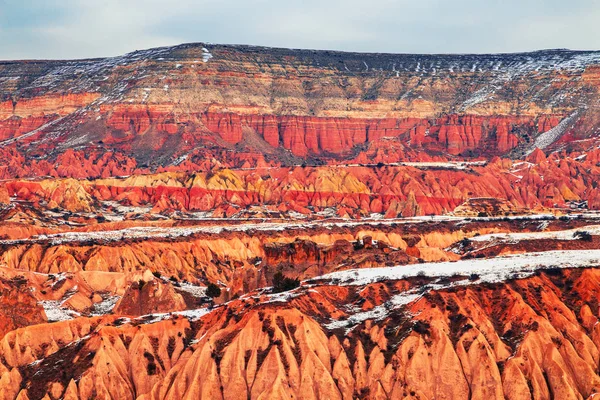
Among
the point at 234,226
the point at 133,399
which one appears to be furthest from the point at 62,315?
the point at 234,226

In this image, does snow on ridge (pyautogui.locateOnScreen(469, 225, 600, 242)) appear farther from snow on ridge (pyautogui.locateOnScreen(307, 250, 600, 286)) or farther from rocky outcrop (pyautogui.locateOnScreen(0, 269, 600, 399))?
rocky outcrop (pyautogui.locateOnScreen(0, 269, 600, 399))

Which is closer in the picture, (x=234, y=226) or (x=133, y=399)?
(x=133, y=399)

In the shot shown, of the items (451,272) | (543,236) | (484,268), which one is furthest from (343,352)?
(543,236)

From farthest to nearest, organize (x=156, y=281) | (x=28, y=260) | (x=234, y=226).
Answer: (x=234, y=226), (x=28, y=260), (x=156, y=281)

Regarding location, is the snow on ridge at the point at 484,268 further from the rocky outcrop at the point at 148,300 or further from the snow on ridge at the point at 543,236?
the snow on ridge at the point at 543,236

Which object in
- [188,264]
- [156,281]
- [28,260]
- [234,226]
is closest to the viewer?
[156,281]

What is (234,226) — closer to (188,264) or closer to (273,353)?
(188,264)

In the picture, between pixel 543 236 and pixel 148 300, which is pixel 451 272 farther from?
pixel 543 236

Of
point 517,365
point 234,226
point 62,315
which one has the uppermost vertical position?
point 517,365

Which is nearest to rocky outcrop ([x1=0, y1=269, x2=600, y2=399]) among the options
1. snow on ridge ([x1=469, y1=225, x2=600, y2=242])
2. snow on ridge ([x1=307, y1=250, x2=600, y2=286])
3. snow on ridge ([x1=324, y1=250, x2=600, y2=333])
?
snow on ridge ([x1=324, y1=250, x2=600, y2=333])
